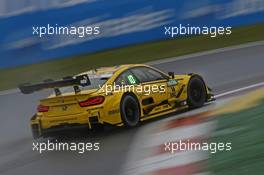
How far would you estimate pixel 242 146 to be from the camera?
679 cm

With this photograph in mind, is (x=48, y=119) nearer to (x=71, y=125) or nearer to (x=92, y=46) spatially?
(x=71, y=125)

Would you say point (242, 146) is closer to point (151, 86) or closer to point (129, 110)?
point (129, 110)

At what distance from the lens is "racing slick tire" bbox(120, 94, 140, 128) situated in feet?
28.9

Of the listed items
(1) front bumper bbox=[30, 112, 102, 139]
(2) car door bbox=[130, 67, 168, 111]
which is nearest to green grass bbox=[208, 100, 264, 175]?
(2) car door bbox=[130, 67, 168, 111]

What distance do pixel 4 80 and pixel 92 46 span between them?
210 centimetres

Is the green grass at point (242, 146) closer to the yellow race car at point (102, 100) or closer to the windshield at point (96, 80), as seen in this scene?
the yellow race car at point (102, 100)

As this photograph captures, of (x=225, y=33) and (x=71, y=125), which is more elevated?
(x=225, y=33)

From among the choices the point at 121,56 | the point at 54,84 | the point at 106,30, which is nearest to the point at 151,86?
the point at 54,84

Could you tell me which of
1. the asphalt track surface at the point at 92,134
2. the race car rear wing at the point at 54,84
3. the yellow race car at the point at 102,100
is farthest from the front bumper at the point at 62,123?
the race car rear wing at the point at 54,84

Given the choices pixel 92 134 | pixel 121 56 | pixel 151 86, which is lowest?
pixel 92 134

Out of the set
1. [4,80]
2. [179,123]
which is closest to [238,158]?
[179,123]

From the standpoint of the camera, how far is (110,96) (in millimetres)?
8844

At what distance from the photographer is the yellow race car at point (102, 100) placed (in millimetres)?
8680

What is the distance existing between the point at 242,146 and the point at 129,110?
250 centimetres
